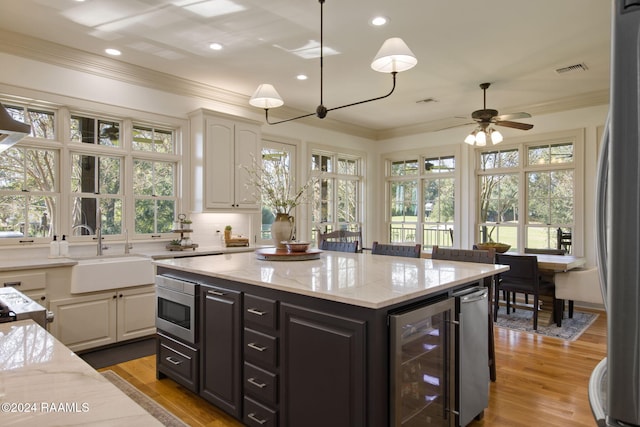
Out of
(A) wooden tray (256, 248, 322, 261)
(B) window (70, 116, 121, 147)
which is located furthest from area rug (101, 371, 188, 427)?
(B) window (70, 116, 121, 147)

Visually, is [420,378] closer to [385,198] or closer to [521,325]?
[521,325]

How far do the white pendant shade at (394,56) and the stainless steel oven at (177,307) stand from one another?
74.6 inches

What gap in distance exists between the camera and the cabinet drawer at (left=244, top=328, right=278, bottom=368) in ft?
6.89

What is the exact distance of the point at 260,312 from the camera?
7.14ft

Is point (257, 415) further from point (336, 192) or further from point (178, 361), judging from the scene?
point (336, 192)

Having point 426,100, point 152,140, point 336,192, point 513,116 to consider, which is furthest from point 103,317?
point 426,100

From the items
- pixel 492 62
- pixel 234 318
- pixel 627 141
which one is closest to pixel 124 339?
pixel 234 318

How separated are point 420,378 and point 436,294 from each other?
0.42 meters

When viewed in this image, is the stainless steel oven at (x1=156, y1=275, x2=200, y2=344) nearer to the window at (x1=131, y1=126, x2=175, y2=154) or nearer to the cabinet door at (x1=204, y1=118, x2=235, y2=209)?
the cabinet door at (x1=204, y1=118, x2=235, y2=209)

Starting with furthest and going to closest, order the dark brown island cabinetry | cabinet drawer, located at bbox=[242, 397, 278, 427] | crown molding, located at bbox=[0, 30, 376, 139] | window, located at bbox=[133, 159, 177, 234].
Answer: window, located at bbox=[133, 159, 177, 234] → crown molding, located at bbox=[0, 30, 376, 139] → cabinet drawer, located at bbox=[242, 397, 278, 427] → the dark brown island cabinetry

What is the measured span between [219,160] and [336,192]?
265cm

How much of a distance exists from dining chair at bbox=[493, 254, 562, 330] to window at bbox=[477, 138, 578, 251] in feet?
5.05

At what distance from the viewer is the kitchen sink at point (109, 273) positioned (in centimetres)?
352

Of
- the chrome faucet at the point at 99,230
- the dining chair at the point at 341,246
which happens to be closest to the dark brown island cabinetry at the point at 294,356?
the dining chair at the point at 341,246
